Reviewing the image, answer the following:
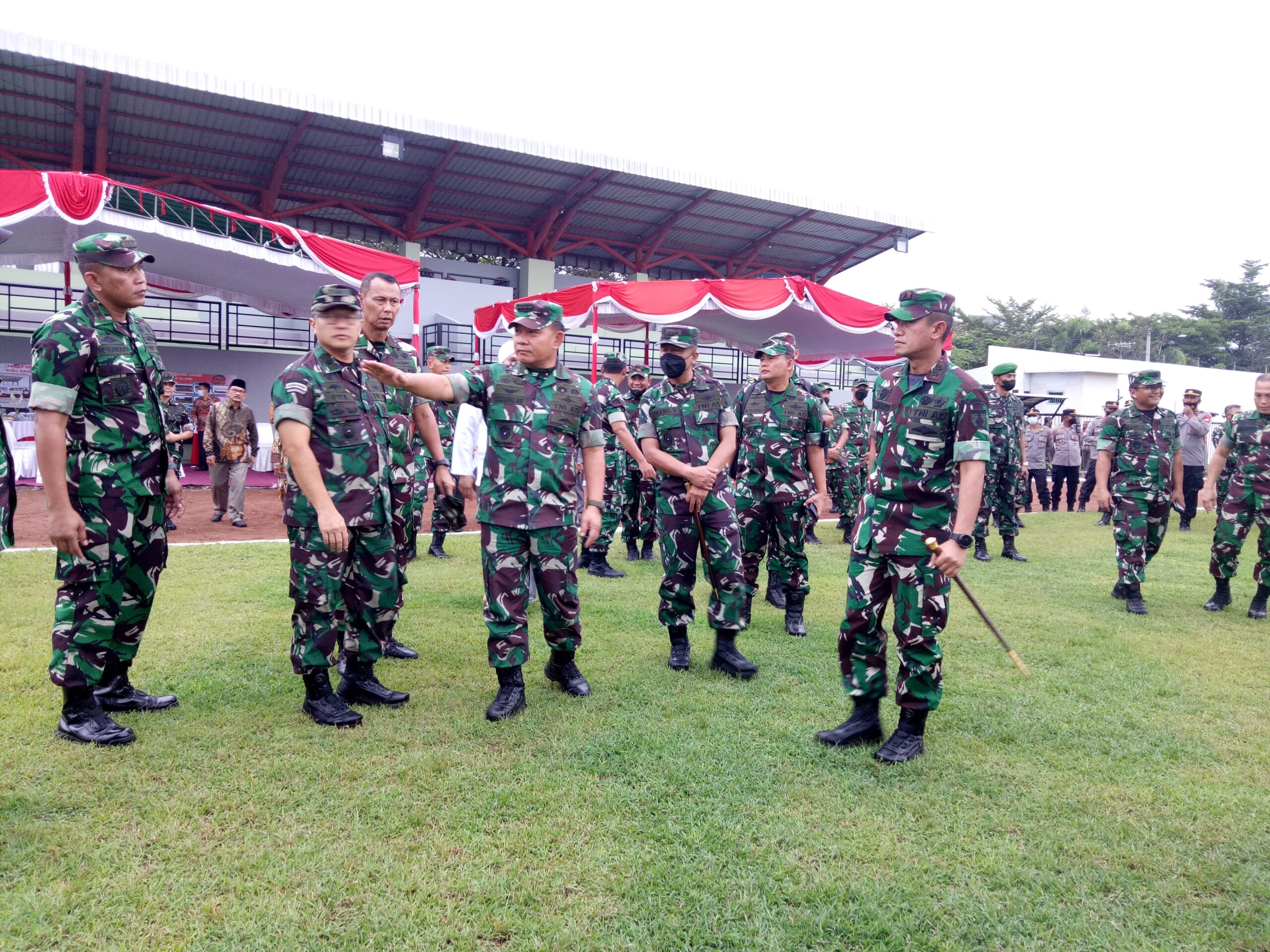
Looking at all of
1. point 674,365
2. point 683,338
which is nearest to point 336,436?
point 674,365

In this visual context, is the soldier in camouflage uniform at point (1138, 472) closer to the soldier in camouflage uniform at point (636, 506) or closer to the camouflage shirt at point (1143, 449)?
the camouflage shirt at point (1143, 449)

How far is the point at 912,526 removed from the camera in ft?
11.3

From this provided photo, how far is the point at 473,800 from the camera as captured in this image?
9.89 feet

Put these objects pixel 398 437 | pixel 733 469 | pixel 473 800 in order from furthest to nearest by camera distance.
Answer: pixel 733 469 → pixel 398 437 → pixel 473 800

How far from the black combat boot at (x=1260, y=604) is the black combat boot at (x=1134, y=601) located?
28.9 inches

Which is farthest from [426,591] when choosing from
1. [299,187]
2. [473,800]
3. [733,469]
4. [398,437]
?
[299,187]

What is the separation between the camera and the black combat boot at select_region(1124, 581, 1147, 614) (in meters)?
6.59

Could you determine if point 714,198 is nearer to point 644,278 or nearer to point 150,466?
point 644,278

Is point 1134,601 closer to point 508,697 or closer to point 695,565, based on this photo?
point 695,565

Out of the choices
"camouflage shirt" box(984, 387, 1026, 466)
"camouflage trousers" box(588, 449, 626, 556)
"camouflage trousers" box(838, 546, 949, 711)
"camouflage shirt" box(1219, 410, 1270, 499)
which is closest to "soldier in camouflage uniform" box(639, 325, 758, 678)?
"camouflage trousers" box(838, 546, 949, 711)

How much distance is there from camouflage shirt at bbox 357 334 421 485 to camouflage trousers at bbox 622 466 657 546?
11.3ft

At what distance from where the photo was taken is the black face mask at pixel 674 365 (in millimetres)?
4840

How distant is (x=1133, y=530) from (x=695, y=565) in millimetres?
4372

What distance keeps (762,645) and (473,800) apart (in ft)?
8.68
